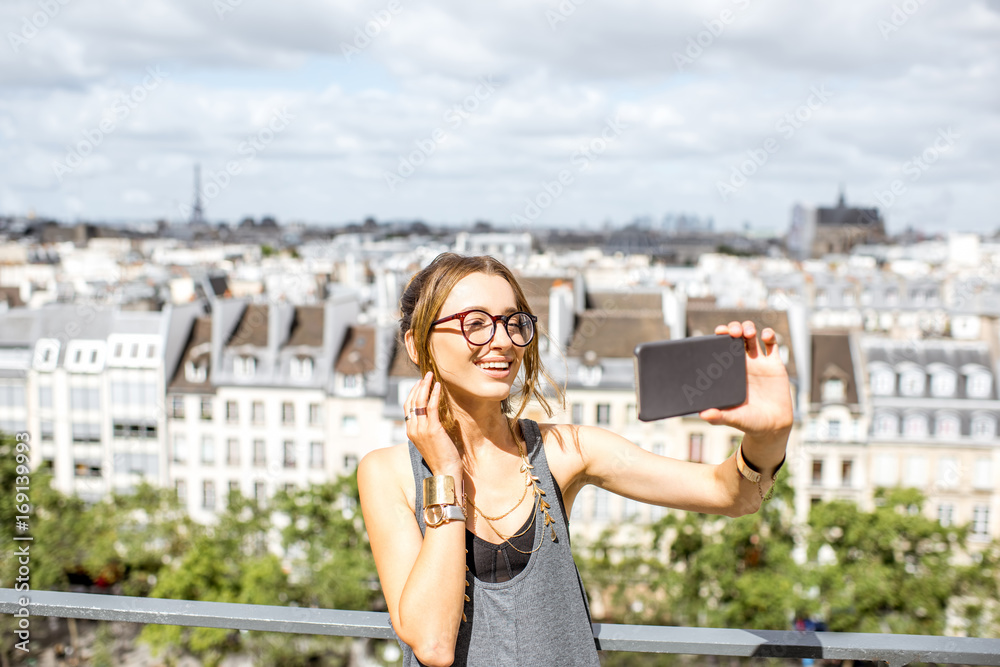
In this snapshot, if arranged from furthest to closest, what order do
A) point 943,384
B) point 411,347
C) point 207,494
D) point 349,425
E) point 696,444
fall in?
1. point 207,494
2. point 349,425
3. point 943,384
4. point 696,444
5. point 411,347

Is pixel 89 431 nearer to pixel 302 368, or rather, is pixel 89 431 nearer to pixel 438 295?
pixel 302 368

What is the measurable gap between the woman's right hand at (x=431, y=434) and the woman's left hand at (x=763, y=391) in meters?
0.83

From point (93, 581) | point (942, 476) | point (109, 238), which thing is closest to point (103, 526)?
point (93, 581)

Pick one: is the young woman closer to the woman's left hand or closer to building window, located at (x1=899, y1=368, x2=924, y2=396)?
the woman's left hand

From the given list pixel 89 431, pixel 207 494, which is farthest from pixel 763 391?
pixel 89 431

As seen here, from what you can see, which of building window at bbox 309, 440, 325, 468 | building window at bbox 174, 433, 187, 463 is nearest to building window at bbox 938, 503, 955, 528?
building window at bbox 309, 440, 325, 468

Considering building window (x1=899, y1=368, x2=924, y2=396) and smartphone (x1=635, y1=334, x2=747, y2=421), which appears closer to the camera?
smartphone (x1=635, y1=334, x2=747, y2=421)

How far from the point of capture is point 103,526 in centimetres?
2494

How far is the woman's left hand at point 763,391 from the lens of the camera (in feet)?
8.20

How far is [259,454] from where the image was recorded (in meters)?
32.6

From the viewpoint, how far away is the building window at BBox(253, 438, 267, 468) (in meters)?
32.5

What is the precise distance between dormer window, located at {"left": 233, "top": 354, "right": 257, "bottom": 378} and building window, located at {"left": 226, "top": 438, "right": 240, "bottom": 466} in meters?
2.70

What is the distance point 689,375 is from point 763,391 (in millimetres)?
353

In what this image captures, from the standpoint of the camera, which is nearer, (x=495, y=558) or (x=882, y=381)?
(x=495, y=558)
